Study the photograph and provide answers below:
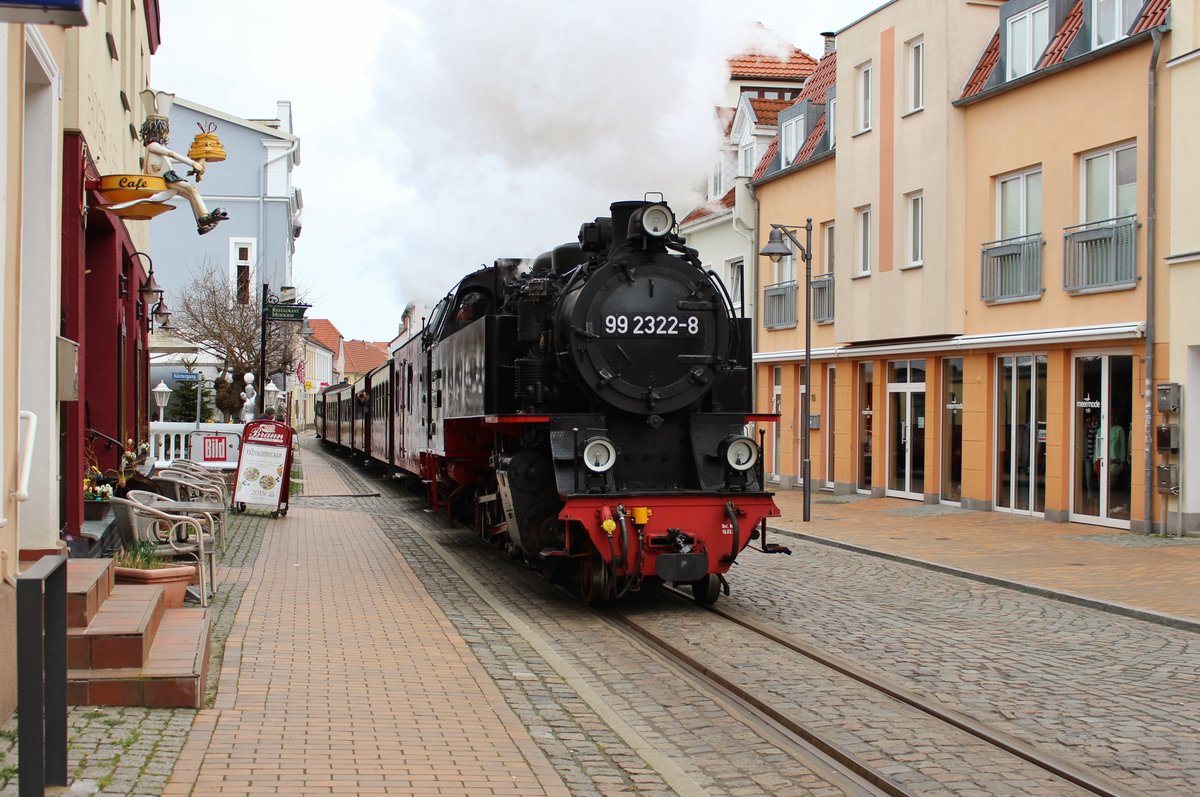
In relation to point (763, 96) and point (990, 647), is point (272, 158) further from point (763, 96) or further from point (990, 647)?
point (990, 647)

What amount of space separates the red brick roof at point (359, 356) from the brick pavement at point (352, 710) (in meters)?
97.6

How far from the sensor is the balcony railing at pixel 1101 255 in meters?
15.6

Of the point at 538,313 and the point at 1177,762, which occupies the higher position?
the point at 538,313

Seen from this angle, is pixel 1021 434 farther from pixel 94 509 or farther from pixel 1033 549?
pixel 94 509

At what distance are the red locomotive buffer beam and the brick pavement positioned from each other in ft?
4.50

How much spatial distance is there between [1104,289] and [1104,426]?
1.82m

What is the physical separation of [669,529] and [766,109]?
803 inches

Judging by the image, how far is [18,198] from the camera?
20.9ft

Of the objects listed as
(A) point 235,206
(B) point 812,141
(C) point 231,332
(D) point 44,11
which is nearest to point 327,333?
(A) point 235,206

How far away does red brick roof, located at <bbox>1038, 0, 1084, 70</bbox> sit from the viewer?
55.7 feet

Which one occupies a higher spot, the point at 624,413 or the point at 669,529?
the point at 624,413

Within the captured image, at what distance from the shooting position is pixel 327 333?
101 metres

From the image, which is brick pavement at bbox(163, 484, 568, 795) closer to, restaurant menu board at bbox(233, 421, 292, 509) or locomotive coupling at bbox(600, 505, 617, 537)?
locomotive coupling at bbox(600, 505, 617, 537)

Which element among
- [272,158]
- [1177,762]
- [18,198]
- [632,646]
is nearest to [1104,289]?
[632,646]
